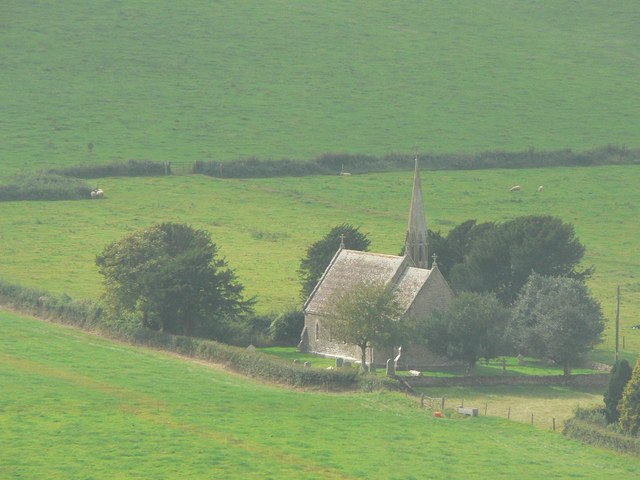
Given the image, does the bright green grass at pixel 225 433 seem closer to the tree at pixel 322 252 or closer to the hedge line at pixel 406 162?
the tree at pixel 322 252

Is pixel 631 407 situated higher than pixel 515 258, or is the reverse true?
pixel 515 258

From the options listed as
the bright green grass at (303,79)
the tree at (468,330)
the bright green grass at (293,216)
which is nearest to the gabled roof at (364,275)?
the tree at (468,330)

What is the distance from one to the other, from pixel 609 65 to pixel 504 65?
12.0m

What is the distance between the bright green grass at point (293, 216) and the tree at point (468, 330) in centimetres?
1044

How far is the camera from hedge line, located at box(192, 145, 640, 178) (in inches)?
5148

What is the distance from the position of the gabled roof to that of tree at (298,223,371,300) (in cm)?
426

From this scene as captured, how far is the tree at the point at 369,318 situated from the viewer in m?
79.5

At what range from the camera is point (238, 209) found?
118500 millimetres

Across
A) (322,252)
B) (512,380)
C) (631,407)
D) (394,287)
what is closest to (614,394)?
(631,407)

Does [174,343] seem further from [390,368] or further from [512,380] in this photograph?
[512,380]

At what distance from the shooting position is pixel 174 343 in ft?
265

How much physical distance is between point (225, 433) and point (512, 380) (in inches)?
850

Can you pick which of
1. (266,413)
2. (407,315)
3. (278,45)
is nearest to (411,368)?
(407,315)

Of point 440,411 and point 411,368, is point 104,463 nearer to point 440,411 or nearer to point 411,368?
point 440,411
